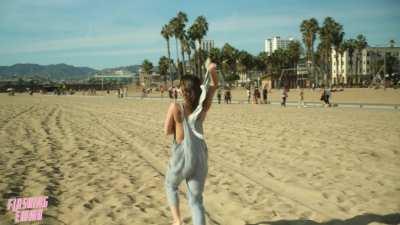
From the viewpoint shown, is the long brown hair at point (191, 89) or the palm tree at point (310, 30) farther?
the palm tree at point (310, 30)

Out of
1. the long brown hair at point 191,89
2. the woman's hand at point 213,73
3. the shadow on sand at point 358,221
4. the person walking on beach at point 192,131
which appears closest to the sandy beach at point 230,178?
the shadow on sand at point 358,221

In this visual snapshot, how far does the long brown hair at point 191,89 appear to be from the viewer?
3723mm

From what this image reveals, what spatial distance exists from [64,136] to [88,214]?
8144mm

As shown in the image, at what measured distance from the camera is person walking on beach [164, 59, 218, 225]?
3.74m

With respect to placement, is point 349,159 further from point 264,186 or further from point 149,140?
point 149,140

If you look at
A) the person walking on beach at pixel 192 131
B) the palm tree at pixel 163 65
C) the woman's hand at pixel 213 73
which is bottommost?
the person walking on beach at pixel 192 131

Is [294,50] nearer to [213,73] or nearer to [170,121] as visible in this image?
[213,73]

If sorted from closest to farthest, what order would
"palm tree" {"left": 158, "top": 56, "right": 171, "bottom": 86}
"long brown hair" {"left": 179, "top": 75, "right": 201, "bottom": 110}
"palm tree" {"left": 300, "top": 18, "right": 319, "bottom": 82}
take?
"long brown hair" {"left": 179, "top": 75, "right": 201, "bottom": 110}
"palm tree" {"left": 300, "top": 18, "right": 319, "bottom": 82}
"palm tree" {"left": 158, "top": 56, "right": 171, "bottom": 86}

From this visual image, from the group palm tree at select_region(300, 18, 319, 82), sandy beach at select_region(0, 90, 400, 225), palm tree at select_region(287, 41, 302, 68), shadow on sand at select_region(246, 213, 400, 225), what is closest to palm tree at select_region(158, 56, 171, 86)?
palm tree at select_region(287, 41, 302, 68)

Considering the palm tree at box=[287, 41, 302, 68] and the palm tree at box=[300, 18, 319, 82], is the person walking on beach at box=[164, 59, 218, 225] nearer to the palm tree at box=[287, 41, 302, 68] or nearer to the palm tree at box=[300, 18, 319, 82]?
the palm tree at box=[300, 18, 319, 82]

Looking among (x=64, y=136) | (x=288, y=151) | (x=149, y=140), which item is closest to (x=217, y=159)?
(x=288, y=151)

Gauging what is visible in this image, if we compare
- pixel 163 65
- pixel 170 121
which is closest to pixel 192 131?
pixel 170 121

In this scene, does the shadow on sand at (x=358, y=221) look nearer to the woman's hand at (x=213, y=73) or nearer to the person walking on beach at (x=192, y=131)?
the person walking on beach at (x=192, y=131)

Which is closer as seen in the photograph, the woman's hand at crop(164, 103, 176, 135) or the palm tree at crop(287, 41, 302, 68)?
the woman's hand at crop(164, 103, 176, 135)
